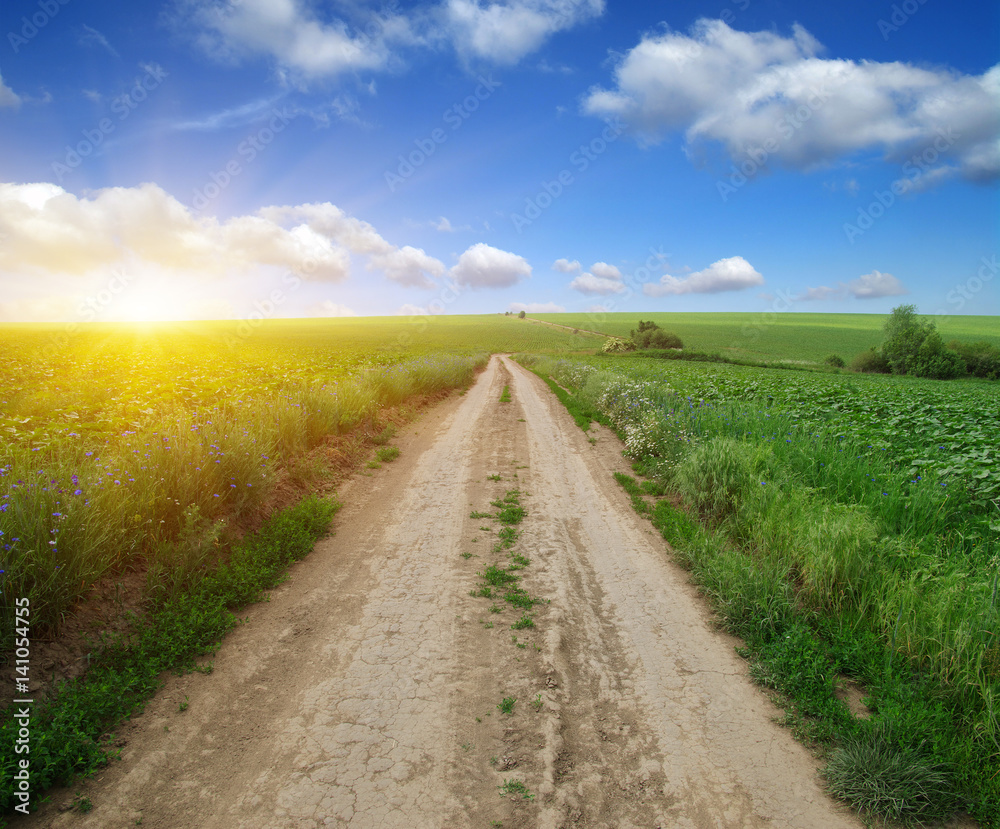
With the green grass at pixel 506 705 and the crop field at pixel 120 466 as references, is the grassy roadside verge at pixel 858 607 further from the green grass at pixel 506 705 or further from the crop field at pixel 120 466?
the crop field at pixel 120 466

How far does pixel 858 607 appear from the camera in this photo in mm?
4344

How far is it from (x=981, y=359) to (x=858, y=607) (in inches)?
2144

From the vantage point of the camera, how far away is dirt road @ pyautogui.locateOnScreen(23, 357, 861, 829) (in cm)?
273

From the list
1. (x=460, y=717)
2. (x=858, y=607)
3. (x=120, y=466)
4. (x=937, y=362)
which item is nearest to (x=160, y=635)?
(x=120, y=466)

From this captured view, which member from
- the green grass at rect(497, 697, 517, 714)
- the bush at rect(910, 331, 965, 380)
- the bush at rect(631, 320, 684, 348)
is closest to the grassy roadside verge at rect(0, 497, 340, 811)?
the green grass at rect(497, 697, 517, 714)

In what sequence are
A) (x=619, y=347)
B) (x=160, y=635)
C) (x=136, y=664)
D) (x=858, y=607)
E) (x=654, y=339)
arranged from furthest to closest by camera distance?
(x=619, y=347) → (x=654, y=339) → (x=858, y=607) → (x=160, y=635) → (x=136, y=664)

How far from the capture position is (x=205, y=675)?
3.72 m

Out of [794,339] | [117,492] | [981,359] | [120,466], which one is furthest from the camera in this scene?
[794,339]

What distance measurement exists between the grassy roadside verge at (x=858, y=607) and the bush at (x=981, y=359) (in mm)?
50421

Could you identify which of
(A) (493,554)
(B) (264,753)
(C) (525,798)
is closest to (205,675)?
(B) (264,753)

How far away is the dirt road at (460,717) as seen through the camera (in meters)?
2.73

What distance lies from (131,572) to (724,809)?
5.49 m

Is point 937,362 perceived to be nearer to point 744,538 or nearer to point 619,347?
point 619,347

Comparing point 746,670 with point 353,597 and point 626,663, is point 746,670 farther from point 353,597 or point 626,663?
point 353,597
